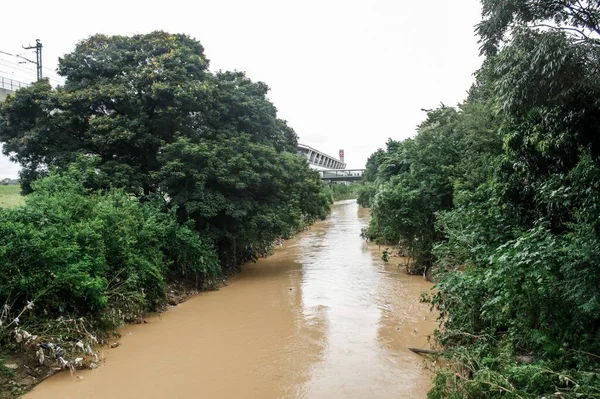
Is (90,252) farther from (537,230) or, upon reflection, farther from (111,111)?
(537,230)

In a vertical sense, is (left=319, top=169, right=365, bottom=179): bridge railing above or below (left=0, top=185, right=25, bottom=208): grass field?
above

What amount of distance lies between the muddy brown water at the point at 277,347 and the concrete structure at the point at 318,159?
5416 cm

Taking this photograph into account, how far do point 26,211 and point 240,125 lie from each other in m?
8.10

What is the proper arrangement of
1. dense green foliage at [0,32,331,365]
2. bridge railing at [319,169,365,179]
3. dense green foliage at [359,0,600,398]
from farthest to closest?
bridge railing at [319,169,365,179] < dense green foliage at [0,32,331,365] < dense green foliage at [359,0,600,398]

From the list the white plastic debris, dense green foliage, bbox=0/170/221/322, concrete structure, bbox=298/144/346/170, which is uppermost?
concrete structure, bbox=298/144/346/170

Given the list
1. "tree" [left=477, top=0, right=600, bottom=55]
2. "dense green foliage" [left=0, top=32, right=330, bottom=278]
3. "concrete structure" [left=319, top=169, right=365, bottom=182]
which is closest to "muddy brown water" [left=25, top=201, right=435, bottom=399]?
"dense green foliage" [left=0, top=32, right=330, bottom=278]

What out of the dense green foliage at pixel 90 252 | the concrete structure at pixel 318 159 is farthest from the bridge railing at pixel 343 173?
the dense green foliage at pixel 90 252

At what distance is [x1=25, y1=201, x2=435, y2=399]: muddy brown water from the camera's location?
616cm

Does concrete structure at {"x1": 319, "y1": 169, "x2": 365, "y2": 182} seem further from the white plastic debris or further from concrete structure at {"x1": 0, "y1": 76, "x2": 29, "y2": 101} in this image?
the white plastic debris

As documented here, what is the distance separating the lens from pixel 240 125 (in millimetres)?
14508

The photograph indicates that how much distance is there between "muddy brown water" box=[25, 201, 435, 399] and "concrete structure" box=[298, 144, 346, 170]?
5416cm

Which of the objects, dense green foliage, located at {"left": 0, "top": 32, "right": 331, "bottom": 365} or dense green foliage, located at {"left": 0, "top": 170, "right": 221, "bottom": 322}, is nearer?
dense green foliage, located at {"left": 0, "top": 170, "right": 221, "bottom": 322}

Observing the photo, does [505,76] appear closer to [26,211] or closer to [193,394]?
[193,394]

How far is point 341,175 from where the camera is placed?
70688 millimetres
